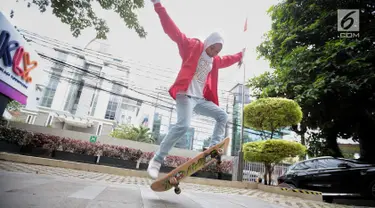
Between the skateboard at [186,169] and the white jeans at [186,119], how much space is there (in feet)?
0.31

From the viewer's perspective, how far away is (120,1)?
14.1 ft

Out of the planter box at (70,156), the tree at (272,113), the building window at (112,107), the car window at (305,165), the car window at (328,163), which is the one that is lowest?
the planter box at (70,156)

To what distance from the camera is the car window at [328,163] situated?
19.5 feet

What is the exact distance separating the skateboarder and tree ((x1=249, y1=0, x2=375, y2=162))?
6161 mm

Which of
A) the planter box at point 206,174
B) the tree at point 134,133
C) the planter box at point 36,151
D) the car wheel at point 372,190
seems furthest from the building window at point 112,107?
the car wheel at point 372,190

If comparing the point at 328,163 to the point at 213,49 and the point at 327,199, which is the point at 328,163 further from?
the point at 213,49

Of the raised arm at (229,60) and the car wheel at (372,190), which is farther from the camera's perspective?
the car wheel at (372,190)

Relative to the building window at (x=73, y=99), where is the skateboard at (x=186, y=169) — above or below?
below

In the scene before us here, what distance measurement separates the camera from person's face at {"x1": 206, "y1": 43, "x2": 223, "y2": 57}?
269 centimetres

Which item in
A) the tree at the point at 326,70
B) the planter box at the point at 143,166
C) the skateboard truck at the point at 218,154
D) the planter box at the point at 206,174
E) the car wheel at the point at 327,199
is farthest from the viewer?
the planter box at the point at 143,166

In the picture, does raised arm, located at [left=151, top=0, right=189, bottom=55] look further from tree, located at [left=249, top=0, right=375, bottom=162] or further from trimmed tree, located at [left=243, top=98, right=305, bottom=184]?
tree, located at [left=249, top=0, right=375, bottom=162]

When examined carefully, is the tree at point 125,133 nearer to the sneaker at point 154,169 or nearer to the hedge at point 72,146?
the hedge at point 72,146

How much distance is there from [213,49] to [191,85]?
658 mm

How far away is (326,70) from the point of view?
24.8ft
